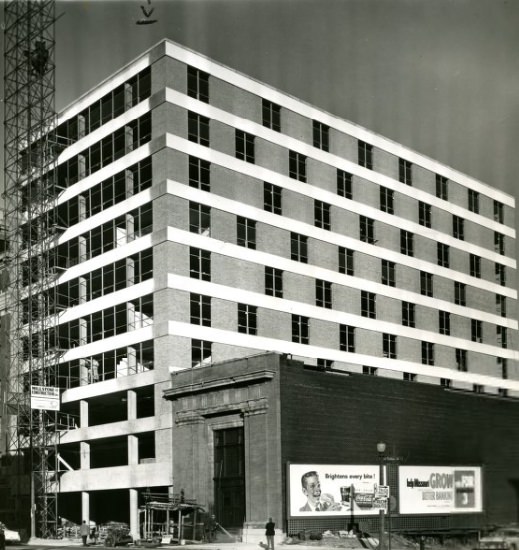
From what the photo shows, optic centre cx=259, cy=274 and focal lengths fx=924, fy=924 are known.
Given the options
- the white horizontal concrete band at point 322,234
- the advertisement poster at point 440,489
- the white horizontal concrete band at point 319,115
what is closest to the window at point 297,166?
the white horizontal concrete band at point 319,115

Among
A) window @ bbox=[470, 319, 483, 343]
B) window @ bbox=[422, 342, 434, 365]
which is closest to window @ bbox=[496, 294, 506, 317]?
window @ bbox=[470, 319, 483, 343]

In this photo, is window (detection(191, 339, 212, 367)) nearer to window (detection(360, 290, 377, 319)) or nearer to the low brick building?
the low brick building

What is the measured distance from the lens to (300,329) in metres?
69.9

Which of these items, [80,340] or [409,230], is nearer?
[80,340]

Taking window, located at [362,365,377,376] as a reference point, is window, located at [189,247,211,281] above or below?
above

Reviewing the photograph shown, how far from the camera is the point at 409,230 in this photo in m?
80.6

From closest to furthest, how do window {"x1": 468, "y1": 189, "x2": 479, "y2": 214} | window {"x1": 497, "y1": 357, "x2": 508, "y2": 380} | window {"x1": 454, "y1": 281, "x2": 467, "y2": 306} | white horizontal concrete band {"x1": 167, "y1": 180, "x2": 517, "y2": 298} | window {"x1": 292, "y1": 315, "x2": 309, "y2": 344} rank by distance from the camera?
white horizontal concrete band {"x1": 167, "y1": 180, "x2": 517, "y2": 298} < window {"x1": 292, "y1": 315, "x2": 309, "y2": 344} < window {"x1": 454, "y1": 281, "x2": 467, "y2": 306} < window {"x1": 468, "y1": 189, "x2": 479, "y2": 214} < window {"x1": 497, "y1": 357, "x2": 508, "y2": 380}

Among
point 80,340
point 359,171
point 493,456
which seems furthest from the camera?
point 359,171

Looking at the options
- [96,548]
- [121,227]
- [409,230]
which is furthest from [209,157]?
[96,548]

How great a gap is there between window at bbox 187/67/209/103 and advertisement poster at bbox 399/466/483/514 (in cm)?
2955

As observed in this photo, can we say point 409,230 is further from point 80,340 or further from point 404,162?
point 80,340

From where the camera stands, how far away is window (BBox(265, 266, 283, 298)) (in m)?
68.2

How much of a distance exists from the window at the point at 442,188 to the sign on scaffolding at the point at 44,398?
39.3 m

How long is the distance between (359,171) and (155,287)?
23.1 m
